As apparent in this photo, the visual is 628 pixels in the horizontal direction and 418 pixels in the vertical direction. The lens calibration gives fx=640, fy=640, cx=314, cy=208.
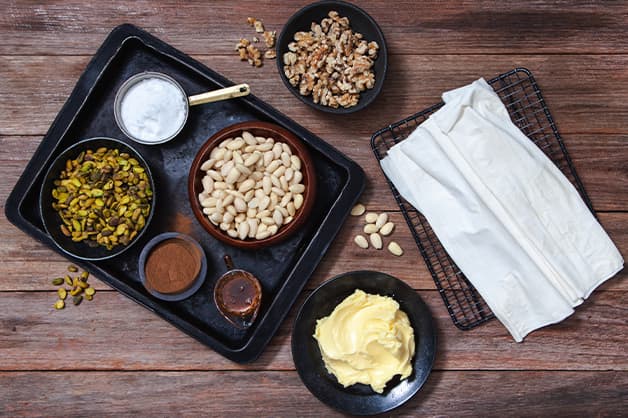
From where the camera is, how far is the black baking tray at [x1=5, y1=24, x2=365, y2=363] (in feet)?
6.15

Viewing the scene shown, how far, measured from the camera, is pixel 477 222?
1.84 meters

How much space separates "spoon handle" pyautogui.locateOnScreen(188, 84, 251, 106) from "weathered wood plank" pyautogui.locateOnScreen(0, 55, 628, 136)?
0.14 meters

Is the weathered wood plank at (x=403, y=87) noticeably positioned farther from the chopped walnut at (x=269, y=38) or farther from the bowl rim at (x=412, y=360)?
the bowl rim at (x=412, y=360)

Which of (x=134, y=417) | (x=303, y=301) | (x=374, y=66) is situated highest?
(x=374, y=66)

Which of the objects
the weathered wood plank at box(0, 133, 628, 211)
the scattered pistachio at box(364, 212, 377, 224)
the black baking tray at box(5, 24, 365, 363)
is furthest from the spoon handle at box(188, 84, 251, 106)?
the scattered pistachio at box(364, 212, 377, 224)

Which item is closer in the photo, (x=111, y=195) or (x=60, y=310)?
(x=111, y=195)

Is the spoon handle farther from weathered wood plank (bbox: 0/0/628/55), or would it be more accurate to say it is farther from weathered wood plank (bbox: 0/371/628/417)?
weathered wood plank (bbox: 0/371/628/417)

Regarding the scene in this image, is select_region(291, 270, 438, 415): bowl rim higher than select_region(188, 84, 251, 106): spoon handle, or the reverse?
select_region(188, 84, 251, 106): spoon handle

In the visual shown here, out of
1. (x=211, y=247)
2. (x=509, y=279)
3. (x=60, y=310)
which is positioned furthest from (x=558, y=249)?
(x=60, y=310)

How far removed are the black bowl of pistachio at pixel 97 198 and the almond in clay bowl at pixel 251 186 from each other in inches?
6.2

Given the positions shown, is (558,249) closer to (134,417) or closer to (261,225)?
(261,225)

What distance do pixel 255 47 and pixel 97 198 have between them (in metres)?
0.66

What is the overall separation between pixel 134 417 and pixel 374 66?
1.30m

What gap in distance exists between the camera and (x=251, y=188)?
1.84 metres
